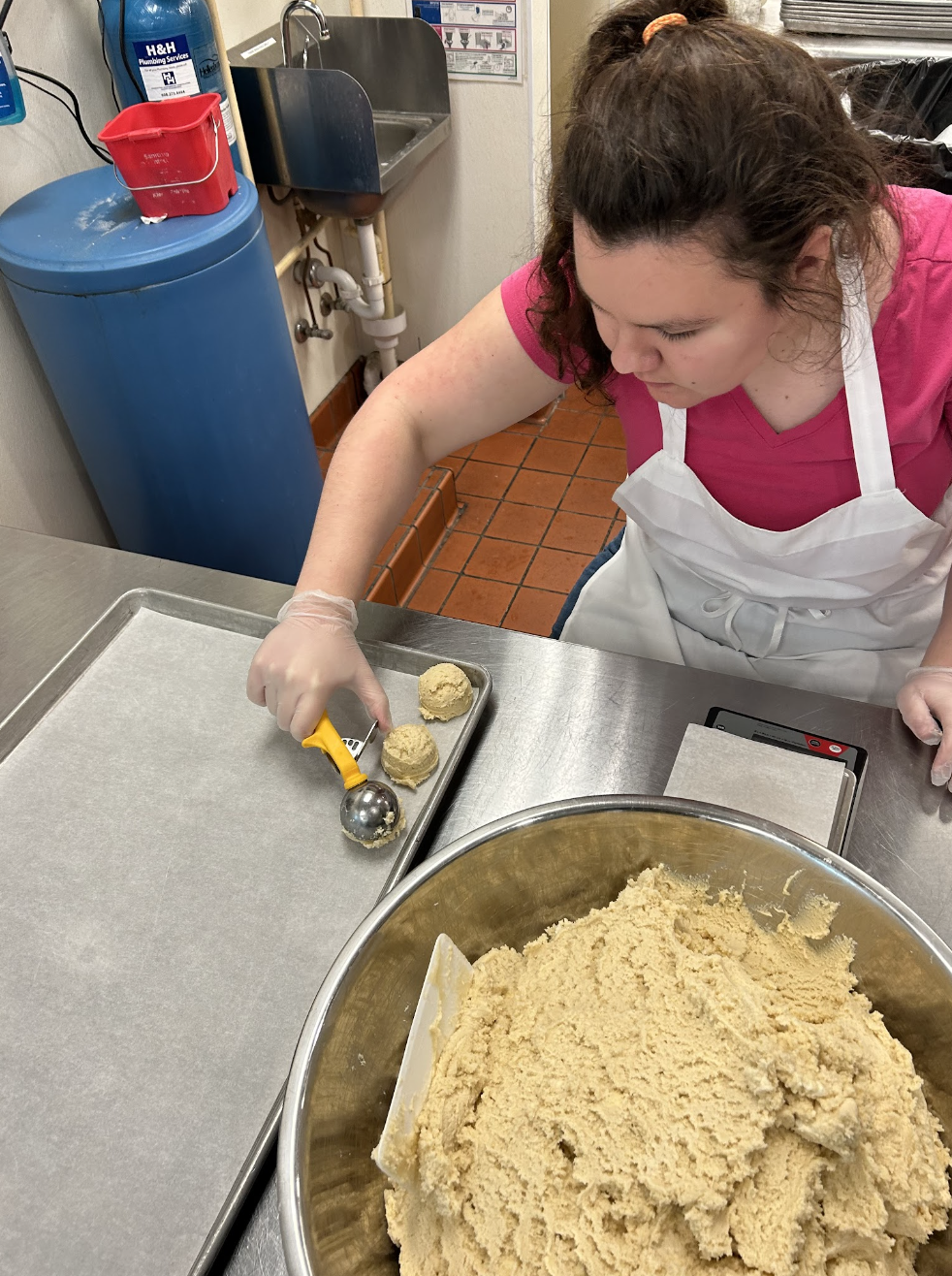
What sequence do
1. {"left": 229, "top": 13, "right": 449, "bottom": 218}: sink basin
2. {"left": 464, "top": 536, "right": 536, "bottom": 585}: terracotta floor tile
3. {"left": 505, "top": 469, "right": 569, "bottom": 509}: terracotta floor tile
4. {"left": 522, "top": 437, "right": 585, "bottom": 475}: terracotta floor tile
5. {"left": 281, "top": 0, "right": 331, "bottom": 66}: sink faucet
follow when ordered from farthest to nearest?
{"left": 522, "top": 437, "right": 585, "bottom": 475}: terracotta floor tile < {"left": 505, "top": 469, "right": 569, "bottom": 509}: terracotta floor tile < {"left": 464, "top": 536, "right": 536, "bottom": 585}: terracotta floor tile < {"left": 281, "top": 0, "right": 331, "bottom": 66}: sink faucet < {"left": 229, "top": 13, "right": 449, "bottom": 218}: sink basin

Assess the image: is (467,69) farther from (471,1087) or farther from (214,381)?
(471,1087)

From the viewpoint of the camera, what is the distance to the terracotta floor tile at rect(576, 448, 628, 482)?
2.86 metres

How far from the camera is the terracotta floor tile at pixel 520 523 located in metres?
2.68

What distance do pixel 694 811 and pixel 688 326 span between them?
0.44 metres

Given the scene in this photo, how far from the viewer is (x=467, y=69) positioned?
97.3 inches

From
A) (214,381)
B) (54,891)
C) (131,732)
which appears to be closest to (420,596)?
(214,381)

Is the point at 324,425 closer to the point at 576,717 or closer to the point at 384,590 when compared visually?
the point at 384,590

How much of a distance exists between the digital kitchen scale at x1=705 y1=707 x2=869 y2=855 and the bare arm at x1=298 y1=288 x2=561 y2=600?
49 cm

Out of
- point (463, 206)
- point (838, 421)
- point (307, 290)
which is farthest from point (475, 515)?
point (838, 421)

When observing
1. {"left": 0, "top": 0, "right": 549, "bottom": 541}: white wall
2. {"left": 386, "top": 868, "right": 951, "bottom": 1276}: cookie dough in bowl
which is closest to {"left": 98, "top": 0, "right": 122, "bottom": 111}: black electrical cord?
{"left": 0, "top": 0, "right": 549, "bottom": 541}: white wall

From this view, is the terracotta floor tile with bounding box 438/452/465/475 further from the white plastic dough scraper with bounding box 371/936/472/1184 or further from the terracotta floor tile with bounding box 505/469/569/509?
the white plastic dough scraper with bounding box 371/936/472/1184

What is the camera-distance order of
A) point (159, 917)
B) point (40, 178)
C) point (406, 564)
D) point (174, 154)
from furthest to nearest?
point (406, 564) < point (40, 178) < point (174, 154) < point (159, 917)

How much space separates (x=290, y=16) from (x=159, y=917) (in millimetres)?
2367

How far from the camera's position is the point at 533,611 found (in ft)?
8.04
